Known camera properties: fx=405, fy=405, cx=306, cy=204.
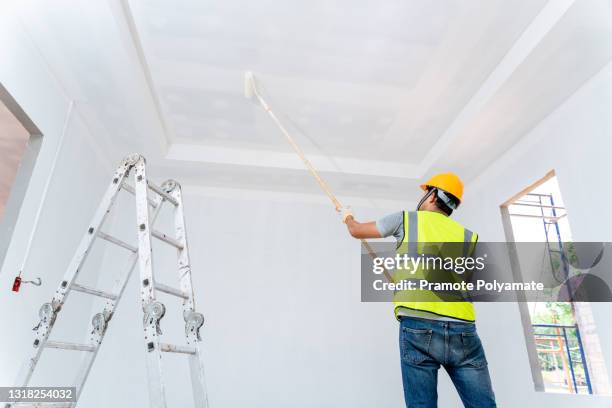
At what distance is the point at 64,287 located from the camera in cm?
172

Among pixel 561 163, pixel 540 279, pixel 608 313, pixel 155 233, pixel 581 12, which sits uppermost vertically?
pixel 581 12

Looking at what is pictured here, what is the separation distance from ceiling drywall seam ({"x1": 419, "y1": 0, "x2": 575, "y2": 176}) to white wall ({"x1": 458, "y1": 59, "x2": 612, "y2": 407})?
53 centimetres

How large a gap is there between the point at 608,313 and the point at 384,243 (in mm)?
2010

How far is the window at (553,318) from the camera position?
2.97 meters

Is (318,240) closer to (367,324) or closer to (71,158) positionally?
(367,324)

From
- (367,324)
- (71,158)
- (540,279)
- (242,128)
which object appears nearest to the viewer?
(71,158)

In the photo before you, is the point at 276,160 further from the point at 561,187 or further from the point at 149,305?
the point at 149,305

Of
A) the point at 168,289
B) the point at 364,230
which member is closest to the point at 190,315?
the point at 168,289

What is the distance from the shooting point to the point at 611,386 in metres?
2.29

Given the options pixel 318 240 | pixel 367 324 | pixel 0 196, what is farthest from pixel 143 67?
pixel 367 324

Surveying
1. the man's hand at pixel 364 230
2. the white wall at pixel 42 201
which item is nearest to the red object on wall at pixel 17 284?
the white wall at pixel 42 201

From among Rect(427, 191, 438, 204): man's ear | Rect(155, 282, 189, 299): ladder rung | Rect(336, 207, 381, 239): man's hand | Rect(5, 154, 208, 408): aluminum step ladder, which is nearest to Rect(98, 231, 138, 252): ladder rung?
Rect(5, 154, 208, 408): aluminum step ladder

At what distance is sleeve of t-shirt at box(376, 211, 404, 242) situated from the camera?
67.6 inches

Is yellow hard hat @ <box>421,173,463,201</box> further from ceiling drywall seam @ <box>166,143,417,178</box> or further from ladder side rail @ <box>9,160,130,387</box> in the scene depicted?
Answer: ceiling drywall seam @ <box>166,143,417,178</box>
